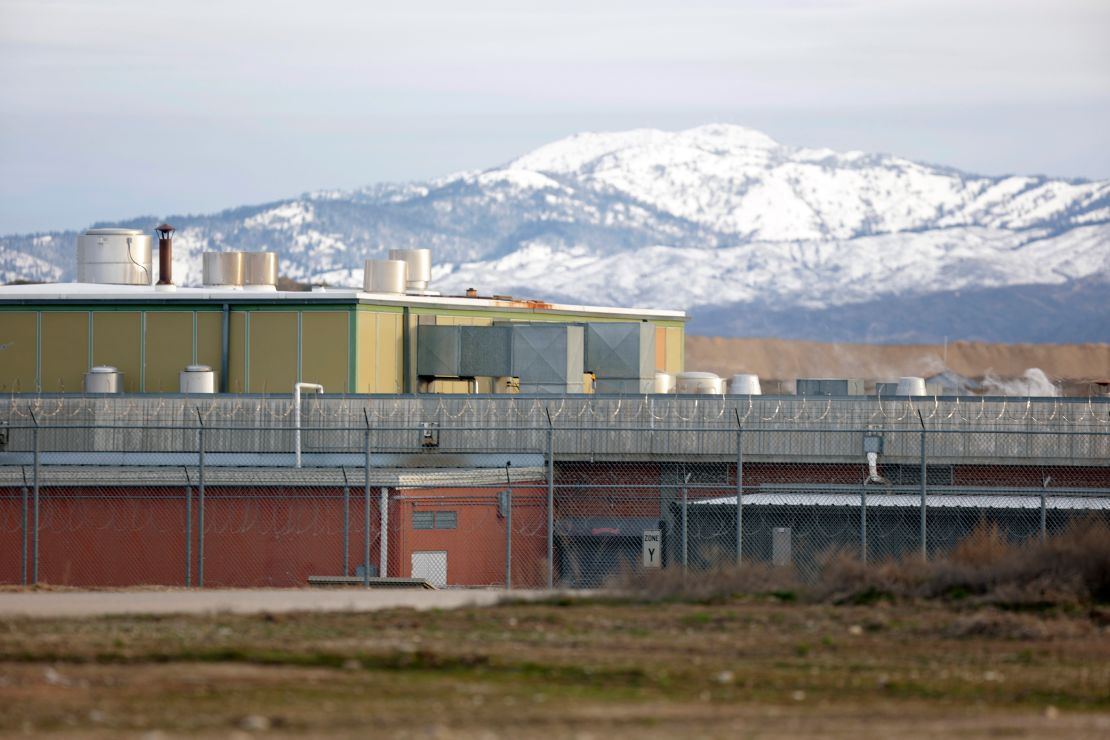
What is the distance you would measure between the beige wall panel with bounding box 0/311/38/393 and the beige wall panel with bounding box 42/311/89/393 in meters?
0.31

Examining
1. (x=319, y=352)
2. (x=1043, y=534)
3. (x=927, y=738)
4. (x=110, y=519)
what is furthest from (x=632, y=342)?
(x=927, y=738)

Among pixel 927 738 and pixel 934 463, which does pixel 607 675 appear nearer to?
pixel 927 738

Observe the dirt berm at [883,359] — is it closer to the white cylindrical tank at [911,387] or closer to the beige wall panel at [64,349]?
the white cylindrical tank at [911,387]

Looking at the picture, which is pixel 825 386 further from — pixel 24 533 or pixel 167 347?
pixel 24 533

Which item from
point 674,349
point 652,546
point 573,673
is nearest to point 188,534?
point 652,546

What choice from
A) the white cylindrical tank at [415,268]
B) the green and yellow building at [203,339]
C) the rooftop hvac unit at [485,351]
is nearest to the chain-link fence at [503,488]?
the green and yellow building at [203,339]

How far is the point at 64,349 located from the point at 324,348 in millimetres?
6565

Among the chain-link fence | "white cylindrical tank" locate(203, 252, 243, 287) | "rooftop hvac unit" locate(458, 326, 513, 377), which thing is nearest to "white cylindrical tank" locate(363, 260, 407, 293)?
"white cylindrical tank" locate(203, 252, 243, 287)

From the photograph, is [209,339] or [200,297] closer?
[200,297]

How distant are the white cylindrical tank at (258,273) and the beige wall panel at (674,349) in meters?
14.3

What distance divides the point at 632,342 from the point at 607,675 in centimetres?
2993

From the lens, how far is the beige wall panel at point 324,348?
39062mm

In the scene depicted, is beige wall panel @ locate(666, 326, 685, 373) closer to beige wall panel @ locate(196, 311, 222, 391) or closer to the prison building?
the prison building

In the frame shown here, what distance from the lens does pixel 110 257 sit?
48250 mm
